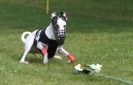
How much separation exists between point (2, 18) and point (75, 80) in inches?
630

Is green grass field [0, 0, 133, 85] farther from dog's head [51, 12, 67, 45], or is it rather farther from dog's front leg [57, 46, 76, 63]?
dog's head [51, 12, 67, 45]

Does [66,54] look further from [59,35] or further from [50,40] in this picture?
[59,35]

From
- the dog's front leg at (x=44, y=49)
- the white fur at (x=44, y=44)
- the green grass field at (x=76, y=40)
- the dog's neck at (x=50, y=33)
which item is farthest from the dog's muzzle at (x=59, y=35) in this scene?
the green grass field at (x=76, y=40)

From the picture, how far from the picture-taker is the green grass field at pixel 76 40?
10398mm

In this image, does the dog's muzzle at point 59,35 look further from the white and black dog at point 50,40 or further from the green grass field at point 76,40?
the green grass field at point 76,40

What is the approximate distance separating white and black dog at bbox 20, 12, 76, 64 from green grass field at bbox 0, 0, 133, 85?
26 cm

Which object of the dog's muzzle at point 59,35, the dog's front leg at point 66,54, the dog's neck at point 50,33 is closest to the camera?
the dog's muzzle at point 59,35

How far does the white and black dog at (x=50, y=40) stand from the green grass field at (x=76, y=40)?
0.26 m

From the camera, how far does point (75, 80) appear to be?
1016 cm

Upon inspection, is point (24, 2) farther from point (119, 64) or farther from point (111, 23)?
point (119, 64)

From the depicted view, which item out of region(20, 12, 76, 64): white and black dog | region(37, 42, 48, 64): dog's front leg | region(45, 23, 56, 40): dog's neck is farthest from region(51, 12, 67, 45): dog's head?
region(37, 42, 48, 64): dog's front leg

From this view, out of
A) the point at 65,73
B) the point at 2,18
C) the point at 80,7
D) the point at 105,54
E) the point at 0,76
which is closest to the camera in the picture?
the point at 0,76

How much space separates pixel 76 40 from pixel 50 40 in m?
5.53

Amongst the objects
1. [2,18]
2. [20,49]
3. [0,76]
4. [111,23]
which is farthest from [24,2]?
[0,76]
